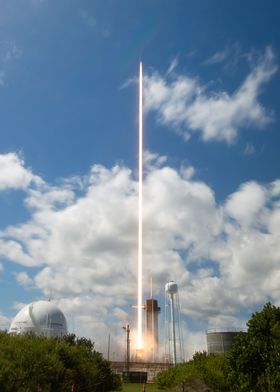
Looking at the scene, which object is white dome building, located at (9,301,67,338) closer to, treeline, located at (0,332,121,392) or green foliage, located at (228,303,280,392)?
treeline, located at (0,332,121,392)

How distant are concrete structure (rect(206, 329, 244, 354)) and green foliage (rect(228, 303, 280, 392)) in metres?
58.3

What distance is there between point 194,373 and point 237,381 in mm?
20541

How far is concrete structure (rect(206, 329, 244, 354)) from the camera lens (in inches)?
3351

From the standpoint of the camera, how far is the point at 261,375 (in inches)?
1119

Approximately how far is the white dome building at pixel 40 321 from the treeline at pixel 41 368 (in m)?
28.5

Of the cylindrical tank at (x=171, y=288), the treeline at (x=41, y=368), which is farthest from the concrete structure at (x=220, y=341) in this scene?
the treeline at (x=41, y=368)

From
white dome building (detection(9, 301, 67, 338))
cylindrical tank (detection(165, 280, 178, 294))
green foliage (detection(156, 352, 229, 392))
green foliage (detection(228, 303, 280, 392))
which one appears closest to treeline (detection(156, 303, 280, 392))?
green foliage (detection(228, 303, 280, 392))

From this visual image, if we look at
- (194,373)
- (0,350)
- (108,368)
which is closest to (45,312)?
(108,368)

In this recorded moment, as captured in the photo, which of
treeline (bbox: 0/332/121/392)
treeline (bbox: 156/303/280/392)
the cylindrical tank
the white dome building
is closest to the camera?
treeline (bbox: 156/303/280/392)

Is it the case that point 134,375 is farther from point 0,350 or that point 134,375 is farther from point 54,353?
point 0,350

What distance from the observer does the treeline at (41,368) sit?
2850 centimetres

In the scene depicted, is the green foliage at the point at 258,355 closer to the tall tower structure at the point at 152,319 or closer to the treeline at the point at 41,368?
the treeline at the point at 41,368

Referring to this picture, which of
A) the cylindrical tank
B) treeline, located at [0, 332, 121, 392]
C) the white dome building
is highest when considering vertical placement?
the cylindrical tank

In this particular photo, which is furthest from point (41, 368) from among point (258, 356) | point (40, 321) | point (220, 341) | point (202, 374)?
point (220, 341)
